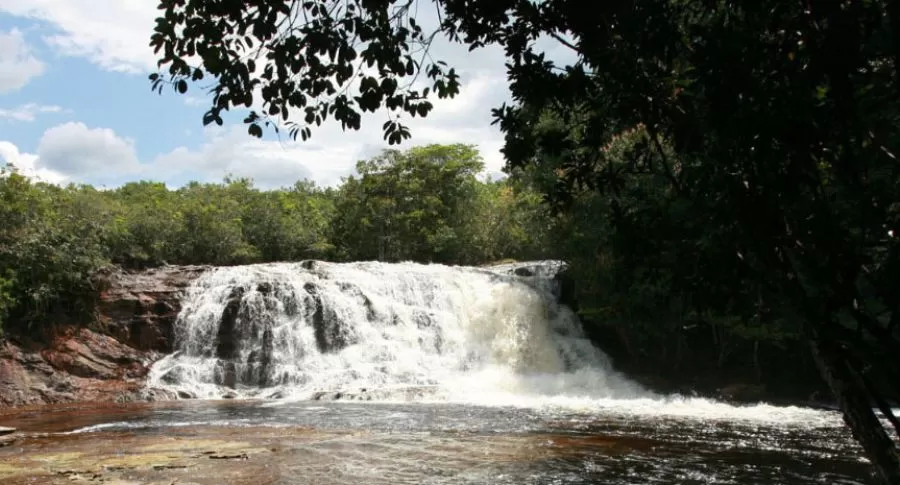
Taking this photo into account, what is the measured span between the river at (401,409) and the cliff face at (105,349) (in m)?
0.65

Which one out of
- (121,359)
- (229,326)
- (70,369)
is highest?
(229,326)

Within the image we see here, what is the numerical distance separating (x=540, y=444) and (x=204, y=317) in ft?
41.8

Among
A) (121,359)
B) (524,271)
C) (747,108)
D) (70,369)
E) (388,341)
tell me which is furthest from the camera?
(524,271)

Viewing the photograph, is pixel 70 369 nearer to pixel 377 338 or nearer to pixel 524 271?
pixel 377 338

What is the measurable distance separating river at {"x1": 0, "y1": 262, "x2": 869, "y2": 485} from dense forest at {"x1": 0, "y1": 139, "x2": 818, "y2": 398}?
2.02 metres

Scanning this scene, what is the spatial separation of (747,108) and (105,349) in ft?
64.1

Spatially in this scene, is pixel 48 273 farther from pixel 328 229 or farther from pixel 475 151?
pixel 475 151

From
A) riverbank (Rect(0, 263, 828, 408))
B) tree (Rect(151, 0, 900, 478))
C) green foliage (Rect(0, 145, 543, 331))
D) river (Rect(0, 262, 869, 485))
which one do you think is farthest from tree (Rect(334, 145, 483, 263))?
tree (Rect(151, 0, 900, 478))

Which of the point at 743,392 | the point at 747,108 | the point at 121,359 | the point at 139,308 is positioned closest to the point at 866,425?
the point at 747,108

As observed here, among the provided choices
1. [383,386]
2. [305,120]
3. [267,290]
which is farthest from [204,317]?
[305,120]

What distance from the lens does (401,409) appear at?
47.0ft

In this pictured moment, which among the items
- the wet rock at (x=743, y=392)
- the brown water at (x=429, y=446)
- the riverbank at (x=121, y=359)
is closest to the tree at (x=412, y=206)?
the riverbank at (x=121, y=359)

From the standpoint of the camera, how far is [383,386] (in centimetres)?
1753

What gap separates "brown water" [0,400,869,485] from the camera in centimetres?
812
